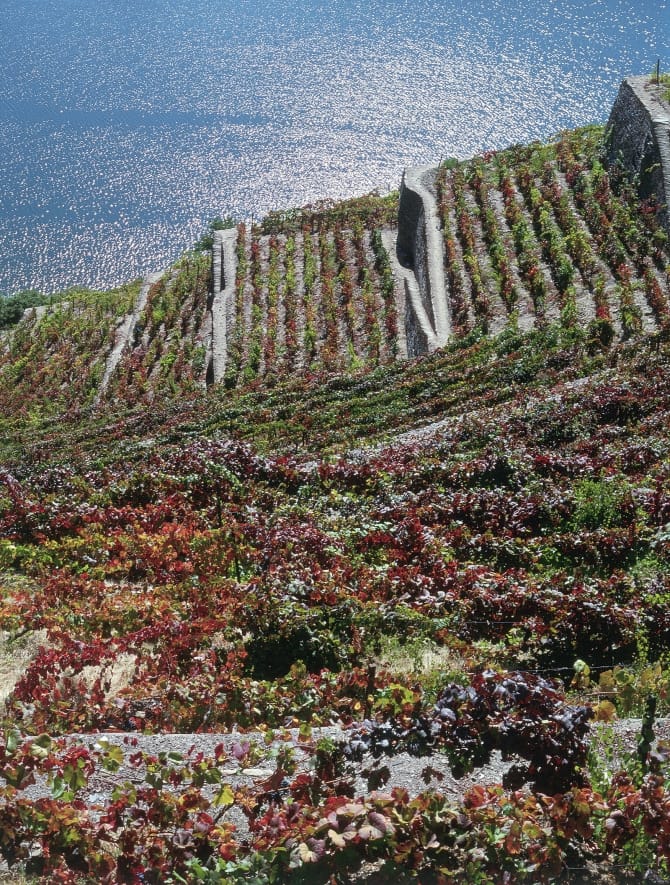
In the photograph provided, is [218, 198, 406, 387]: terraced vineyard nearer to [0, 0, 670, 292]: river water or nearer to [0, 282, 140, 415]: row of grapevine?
[0, 282, 140, 415]: row of grapevine

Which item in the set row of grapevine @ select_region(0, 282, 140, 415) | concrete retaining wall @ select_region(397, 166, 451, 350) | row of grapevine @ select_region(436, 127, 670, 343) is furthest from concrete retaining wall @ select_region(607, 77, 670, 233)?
row of grapevine @ select_region(0, 282, 140, 415)

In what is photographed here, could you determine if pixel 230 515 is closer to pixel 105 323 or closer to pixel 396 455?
pixel 396 455

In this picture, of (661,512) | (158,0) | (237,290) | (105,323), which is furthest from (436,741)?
(158,0)

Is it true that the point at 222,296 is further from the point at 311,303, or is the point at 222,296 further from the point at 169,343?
the point at 311,303

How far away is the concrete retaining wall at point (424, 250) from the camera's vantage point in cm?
2150

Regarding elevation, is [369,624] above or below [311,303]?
below

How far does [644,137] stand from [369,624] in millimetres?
20385

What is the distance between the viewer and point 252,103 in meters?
60.0

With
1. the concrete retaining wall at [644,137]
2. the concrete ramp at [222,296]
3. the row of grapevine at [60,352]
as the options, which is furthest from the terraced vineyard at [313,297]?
the concrete retaining wall at [644,137]

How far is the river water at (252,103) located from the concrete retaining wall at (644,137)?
22611 mm

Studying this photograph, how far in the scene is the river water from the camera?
5134 centimetres

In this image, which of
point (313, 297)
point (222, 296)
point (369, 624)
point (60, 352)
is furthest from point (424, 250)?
point (369, 624)

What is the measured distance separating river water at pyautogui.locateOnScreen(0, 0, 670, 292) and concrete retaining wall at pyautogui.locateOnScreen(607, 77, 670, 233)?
2261 centimetres

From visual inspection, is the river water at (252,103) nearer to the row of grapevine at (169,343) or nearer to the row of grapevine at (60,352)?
the row of grapevine at (60,352)
